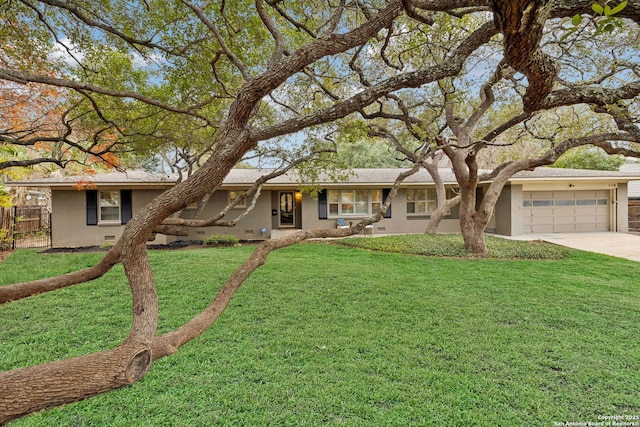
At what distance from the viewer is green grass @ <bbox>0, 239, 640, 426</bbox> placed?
2.68 meters

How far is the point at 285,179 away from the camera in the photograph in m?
13.7

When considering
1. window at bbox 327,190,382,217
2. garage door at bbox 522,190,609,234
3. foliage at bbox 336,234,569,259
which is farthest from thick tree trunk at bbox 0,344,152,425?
garage door at bbox 522,190,609,234

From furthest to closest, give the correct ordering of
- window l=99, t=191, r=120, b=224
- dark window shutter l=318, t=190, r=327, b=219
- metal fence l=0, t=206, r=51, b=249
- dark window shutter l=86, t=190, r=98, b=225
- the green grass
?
dark window shutter l=318, t=190, r=327, b=219 → window l=99, t=191, r=120, b=224 → dark window shutter l=86, t=190, r=98, b=225 → metal fence l=0, t=206, r=51, b=249 → the green grass

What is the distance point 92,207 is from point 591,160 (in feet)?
89.5

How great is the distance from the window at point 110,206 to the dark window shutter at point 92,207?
22 centimetres

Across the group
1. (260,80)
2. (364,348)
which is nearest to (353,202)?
(364,348)

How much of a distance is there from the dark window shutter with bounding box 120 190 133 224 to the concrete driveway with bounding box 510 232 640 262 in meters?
16.6

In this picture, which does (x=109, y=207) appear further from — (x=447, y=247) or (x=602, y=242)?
(x=602, y=242)

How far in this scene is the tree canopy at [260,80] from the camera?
1.92 metres

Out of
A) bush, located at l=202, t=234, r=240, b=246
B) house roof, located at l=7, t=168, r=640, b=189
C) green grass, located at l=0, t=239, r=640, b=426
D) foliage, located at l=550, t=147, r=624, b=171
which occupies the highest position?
foliage, located at l=550, t=147, r=624, b=171

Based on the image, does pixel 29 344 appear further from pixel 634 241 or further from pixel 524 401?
pixel 634 241

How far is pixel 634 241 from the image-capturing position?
1185 cm

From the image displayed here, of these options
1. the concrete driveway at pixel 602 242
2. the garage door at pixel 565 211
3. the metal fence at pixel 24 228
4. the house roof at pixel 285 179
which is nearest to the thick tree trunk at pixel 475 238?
the concrete driveway at pixel 602 242

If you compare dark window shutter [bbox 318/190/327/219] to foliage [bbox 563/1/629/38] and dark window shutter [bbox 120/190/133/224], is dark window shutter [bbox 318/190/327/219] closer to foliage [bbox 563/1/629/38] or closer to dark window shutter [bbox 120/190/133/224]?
dark window shutter [bbox 120/190/133/224]
